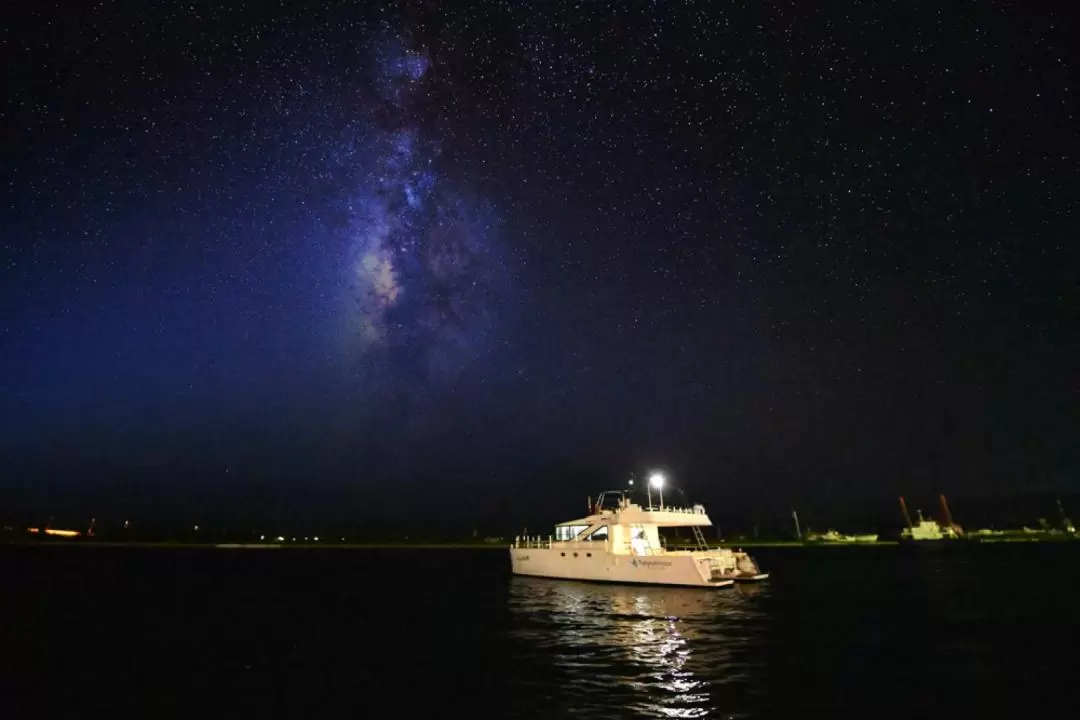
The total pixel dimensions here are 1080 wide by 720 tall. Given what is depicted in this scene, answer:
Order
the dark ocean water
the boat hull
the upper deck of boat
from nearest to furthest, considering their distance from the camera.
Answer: the dark ocean water, the boat hull, the upper deck of boat

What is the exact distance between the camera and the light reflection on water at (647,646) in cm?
1875

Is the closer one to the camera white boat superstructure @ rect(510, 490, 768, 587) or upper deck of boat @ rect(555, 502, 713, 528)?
white boat superstructure @ rect(510, 490, 768, 587)

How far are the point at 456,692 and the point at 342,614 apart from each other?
78.2 ft

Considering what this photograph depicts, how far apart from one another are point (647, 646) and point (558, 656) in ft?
12.7

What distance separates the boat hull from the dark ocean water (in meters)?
1.27

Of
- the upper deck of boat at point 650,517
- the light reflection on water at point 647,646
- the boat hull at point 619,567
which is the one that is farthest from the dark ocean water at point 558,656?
the upper deck of boat at point 650,517

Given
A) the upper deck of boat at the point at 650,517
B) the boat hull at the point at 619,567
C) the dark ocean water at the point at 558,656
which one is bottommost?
the dark ocean water at the point at 558,656

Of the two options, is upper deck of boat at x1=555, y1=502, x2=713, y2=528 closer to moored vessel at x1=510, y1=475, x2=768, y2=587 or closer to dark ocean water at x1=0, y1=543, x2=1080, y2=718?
moored vessel at x1=510, y1=475, x2=768, y2=587

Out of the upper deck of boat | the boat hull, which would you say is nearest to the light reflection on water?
the boat hull

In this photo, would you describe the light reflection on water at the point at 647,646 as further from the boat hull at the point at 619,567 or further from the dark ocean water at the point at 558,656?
the boat hull at the point at 619,567

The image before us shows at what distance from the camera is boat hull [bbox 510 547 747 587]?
49.1 m

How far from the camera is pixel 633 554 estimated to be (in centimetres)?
5188

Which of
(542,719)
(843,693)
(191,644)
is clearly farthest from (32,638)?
(843,693)

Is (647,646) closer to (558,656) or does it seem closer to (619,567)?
(558,656)
